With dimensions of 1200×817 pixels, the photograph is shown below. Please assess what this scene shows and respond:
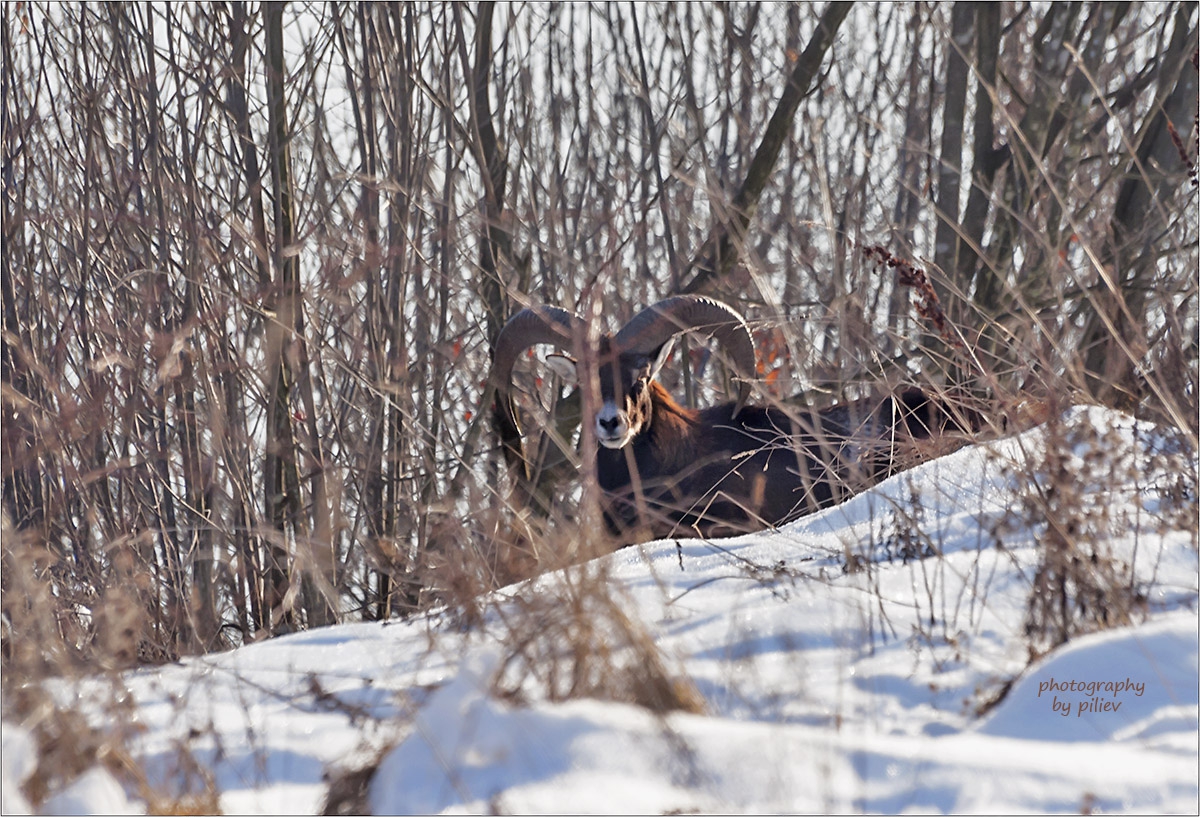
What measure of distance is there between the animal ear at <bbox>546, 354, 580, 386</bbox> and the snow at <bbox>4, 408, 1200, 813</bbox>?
3911mm

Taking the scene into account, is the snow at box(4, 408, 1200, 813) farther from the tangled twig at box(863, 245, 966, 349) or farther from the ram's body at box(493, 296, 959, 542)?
the ram's body at box(493, 296, 959, 542)

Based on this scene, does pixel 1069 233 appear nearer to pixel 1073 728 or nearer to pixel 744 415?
pixel 744 415

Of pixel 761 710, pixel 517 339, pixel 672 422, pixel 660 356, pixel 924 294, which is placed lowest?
pixel 761 710

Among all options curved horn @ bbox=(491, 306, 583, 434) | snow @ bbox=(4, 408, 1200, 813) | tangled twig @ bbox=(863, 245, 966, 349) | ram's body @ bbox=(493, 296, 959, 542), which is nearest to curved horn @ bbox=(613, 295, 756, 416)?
ram's body @ bbox=(493, 296, 959, 542)

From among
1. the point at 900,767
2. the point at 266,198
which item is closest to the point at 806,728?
the point at 900,767

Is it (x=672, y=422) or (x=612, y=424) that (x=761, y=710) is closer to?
(x=612, y=424)

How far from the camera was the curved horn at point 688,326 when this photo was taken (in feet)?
22.2

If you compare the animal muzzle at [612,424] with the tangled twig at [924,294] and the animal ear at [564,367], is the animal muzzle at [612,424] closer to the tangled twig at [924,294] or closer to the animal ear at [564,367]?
the animal ear at [564,367]

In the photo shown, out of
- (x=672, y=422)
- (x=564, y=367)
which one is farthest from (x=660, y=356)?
(x=564, y=367)

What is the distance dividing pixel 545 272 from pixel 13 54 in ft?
11.1

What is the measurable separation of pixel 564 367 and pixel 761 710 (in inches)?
200

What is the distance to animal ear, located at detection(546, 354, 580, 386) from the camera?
703 cm

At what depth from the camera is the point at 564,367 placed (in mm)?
7250

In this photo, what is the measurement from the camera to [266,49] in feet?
19.2
